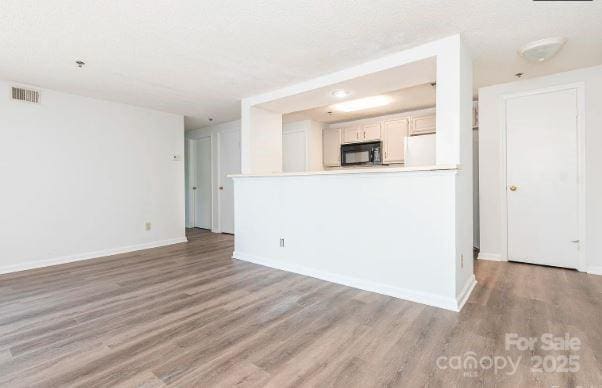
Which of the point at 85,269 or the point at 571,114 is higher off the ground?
the point at 571,114

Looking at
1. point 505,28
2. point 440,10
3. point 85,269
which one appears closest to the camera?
point 440,10

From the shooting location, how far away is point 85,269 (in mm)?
3758

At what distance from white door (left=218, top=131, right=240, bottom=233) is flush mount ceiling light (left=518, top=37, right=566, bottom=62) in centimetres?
458

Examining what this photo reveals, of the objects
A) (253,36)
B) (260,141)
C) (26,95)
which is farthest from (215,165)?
(253,36)

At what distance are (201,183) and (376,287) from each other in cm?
511

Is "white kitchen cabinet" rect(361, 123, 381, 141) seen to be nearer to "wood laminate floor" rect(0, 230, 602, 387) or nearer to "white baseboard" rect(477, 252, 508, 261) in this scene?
"white baseboard" rect(477, 252, 508, 261)

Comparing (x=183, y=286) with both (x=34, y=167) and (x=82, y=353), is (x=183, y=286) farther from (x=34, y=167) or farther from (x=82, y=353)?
(x=34, y=167)

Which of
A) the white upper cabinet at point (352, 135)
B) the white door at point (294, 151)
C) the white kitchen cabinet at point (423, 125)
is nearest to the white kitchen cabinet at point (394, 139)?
the white kitchen cabinet at point (423, 125)

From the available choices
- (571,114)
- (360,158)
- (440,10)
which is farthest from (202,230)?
(571,114)

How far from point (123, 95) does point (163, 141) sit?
3.67 feet

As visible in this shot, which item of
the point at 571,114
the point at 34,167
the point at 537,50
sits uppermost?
the point at 537,50

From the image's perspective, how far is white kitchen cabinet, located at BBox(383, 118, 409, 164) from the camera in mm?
5078

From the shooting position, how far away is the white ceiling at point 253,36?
2184 millimetres

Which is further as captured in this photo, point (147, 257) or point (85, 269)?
point (147, 257)
